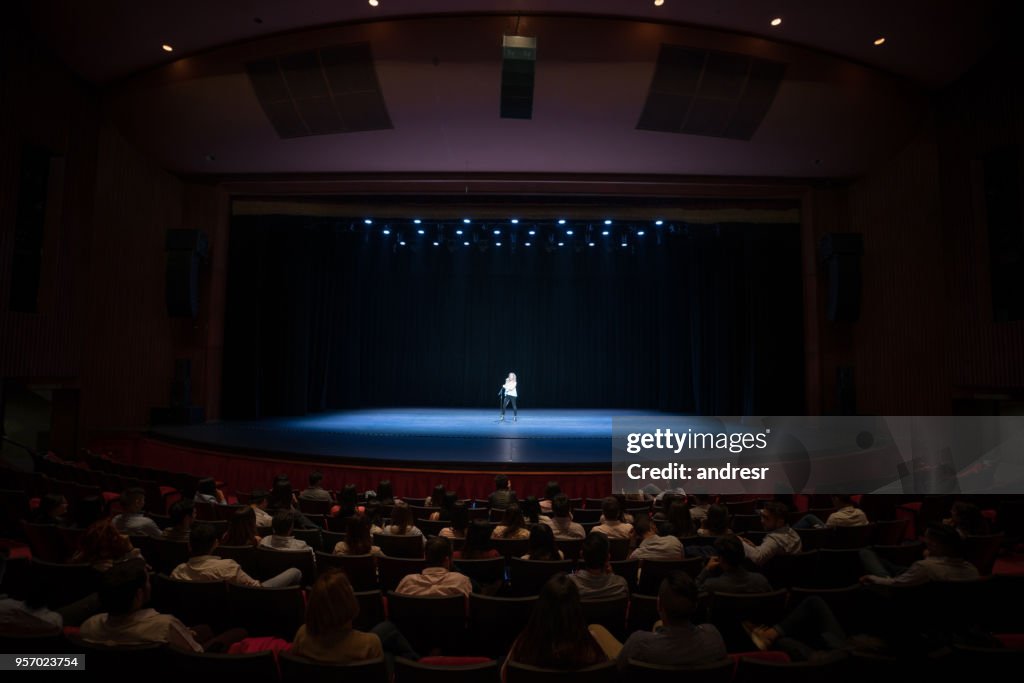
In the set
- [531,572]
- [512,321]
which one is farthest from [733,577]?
[512,321]

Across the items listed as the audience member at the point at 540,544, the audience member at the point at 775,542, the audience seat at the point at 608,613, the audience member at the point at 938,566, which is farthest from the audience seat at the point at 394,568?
Answer: the audience member at the point at 938,566

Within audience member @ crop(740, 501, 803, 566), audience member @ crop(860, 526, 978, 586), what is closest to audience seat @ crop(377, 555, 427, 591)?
audience member @ crop(740, 501, 803, 566)

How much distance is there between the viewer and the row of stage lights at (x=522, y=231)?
1591 cm

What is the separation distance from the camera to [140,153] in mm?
13078

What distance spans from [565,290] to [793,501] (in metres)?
12.8

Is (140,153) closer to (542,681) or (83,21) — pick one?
(83,21)

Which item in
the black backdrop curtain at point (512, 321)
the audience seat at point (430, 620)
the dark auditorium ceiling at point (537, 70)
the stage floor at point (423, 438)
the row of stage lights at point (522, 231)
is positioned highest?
the dark auditorium ceiling at point (537, 70)

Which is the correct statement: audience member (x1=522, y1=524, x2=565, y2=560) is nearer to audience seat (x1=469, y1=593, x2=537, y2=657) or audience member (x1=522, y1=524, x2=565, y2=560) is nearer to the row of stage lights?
audience seat (x1=469, y1=593, x2=537, y2=657)

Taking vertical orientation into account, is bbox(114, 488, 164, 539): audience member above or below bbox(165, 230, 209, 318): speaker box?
below

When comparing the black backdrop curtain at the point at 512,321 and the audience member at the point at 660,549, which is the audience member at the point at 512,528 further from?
the black backdrop curtain at the point at 512,321

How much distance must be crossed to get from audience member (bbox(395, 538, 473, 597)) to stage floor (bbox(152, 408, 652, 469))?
511 cm

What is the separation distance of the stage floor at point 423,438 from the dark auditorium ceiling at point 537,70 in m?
6.14

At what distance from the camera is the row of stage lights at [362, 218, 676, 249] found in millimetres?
15906

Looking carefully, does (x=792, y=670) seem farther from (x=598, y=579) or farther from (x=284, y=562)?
(x=284, y=562)
